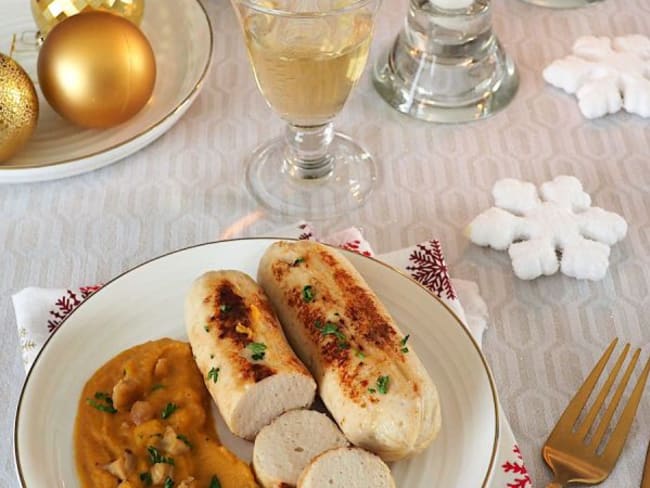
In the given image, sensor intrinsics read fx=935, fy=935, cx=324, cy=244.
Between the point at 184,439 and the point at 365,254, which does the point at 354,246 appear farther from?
the point at 184,439

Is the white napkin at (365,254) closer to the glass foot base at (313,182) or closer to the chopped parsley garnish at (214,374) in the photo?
the glass foot base at (313,182)

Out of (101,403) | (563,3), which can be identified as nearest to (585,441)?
(101,403)

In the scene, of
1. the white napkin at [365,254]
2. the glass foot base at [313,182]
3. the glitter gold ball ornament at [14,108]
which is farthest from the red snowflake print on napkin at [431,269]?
the glitter gold ball ornament at [14,108]

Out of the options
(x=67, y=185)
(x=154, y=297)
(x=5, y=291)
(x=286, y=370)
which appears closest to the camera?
(x=286, y=370)

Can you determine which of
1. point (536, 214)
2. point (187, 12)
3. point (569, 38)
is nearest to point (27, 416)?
point (536, 214)

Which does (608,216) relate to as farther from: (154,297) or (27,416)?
(27,416)

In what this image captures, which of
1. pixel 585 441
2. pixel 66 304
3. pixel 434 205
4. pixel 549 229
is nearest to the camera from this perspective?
pixel 585 441
